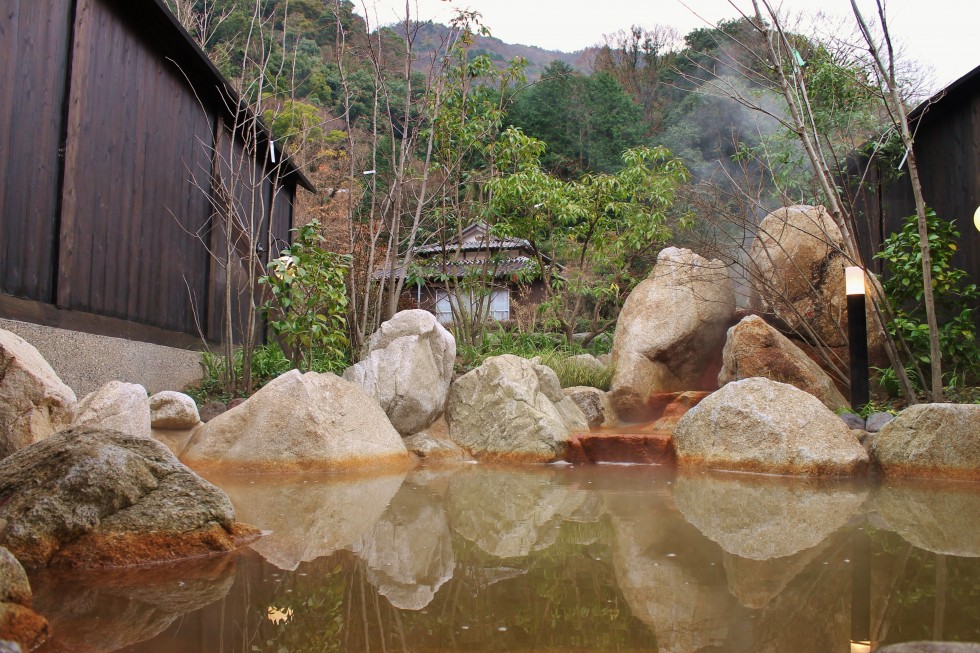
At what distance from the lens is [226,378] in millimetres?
7145

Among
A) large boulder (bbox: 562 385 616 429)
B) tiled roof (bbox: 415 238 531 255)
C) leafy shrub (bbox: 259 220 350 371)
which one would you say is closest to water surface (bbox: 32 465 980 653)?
leafy shrub (bbox: 259 220 350 371)

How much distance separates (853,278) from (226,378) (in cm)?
616

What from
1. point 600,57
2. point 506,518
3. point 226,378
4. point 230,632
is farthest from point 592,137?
point 230,632

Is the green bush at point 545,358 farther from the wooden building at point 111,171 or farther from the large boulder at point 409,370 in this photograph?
the wooden building at point 111,171

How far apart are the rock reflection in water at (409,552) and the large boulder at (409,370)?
8.66 feet

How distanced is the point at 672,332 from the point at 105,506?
7.42 metres

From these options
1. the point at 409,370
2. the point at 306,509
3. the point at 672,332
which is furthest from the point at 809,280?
the point at 306,509

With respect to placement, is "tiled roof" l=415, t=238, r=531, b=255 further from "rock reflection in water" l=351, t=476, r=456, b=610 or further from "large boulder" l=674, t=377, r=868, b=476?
"rock reflection in water" l=351, t=476, r=456, b=610

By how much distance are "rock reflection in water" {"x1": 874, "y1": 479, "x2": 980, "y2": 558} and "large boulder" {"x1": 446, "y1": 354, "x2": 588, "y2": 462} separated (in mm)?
2697

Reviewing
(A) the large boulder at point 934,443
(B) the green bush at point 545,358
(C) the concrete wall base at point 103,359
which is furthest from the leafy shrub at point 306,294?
(A) the large boulder at point 934,443

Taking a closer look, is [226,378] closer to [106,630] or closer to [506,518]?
[506,518]

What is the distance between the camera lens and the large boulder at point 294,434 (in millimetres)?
5184

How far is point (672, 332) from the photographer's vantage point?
9078 mm

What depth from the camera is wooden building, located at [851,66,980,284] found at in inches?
295
